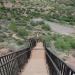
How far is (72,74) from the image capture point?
5836 mm

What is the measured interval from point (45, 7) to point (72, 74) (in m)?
71.6

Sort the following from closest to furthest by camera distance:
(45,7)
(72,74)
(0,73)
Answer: (72,74), (0,73), (45,7)

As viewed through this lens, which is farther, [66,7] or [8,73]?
[66,7]

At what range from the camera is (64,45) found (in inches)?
1363

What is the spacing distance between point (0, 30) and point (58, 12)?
34199 mm

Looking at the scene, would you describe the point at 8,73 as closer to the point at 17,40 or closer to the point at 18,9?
the point at 17,40

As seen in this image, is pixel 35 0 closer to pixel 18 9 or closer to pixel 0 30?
pixel 18 9

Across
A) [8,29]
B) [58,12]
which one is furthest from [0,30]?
[58,12]

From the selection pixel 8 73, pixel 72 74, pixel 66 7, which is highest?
pixel 72 74

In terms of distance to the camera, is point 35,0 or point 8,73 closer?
point 8,73

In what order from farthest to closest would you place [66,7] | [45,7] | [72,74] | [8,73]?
[66,7], [45,7], [8,73], [72,74]

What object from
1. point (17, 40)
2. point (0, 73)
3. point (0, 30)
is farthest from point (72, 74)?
point (0, 30)

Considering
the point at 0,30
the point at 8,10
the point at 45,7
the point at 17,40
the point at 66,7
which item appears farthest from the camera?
the point at 66,7

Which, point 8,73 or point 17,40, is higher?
point 8,73
